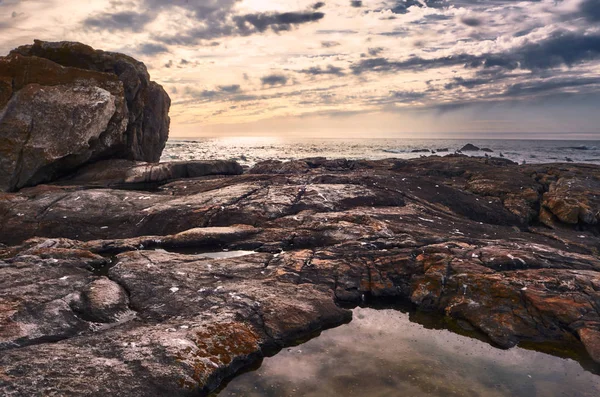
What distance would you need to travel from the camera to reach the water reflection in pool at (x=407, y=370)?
29.7 feet

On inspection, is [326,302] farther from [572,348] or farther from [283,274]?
[572,348]

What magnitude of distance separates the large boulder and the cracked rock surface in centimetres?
531

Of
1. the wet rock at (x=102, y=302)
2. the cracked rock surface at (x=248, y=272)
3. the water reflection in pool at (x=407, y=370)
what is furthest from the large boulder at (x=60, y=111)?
the water reflection in pool at (x=407, y=370)

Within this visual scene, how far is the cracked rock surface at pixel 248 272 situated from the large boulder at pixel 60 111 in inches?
209

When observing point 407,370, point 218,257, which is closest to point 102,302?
point 218,257

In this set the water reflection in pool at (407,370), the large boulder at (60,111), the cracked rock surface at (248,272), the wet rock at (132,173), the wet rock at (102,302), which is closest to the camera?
the cracked rock surface at (248,272)

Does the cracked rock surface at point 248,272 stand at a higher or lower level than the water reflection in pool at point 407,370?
higher

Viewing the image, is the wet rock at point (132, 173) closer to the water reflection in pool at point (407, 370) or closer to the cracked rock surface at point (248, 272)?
the cracked rock surface at point (248, 272)

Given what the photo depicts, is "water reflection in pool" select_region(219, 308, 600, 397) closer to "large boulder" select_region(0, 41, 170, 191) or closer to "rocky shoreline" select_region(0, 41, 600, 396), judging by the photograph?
"rocky shoreline" select_region(0, 41, 600, 396)

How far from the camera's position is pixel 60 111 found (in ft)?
94.5

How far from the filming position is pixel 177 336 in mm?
9562

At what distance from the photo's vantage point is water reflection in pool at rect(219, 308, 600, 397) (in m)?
9.05

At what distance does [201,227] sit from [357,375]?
12.1m

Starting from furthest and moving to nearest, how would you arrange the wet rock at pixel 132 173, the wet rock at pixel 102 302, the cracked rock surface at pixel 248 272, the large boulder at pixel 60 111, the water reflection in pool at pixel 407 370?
→ 1. the wet rock at pixel 132 173
2. the large boulder at pixel 60 111
3. the wet rock at pixel 102 302
4. the water reflection in pool at pixel 407 370
5. the cracked rock surface at pixel 248 272
